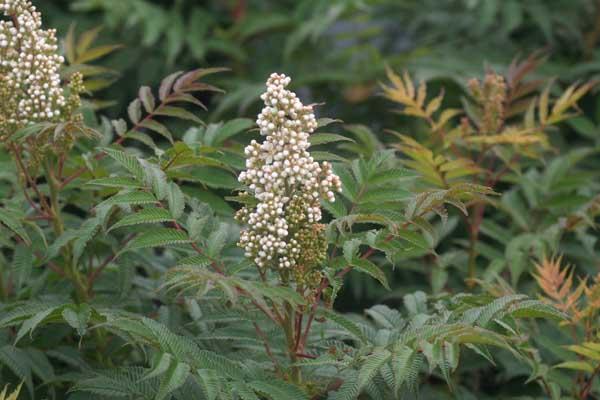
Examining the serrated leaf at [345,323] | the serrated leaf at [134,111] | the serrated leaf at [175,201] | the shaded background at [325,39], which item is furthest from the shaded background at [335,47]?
the serrated leaf at [175,201]

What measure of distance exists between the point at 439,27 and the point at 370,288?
169cm

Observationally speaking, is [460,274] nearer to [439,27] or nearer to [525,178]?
[525,178]

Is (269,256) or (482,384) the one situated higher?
(269,256)

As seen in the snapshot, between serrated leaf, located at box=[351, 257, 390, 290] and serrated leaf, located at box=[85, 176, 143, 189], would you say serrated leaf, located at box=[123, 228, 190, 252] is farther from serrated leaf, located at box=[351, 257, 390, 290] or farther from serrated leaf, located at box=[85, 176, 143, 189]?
serrated leaf, located at box=[351, 257, 390, 290]

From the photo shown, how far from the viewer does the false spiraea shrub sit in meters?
2.10

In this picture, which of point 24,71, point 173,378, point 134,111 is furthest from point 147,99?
point 173,378

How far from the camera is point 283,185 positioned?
2154 millimetres

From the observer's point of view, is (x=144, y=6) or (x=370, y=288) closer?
(x=370, y=288)

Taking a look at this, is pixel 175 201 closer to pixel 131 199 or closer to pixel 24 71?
pixel 131 199

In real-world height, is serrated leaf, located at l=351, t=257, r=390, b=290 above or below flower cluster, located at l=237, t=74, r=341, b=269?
below

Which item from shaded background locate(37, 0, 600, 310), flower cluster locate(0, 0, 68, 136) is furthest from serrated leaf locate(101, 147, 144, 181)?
shaded background locate(37, 0, 600, 310)

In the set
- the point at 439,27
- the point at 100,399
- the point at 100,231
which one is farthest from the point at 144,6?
the point at 100,399

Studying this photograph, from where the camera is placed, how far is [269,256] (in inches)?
83.7

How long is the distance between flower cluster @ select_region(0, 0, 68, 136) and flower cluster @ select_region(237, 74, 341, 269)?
21.8 inches
